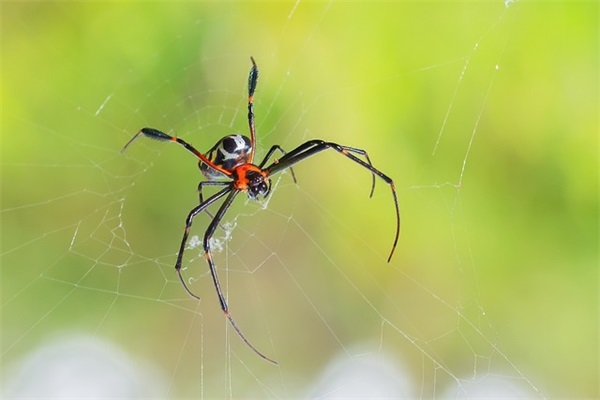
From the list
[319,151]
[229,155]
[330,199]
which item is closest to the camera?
[319,151]

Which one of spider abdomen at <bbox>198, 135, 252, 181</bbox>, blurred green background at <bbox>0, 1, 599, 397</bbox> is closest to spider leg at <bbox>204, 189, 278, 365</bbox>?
spider abdomen at <bbox>198, 135, 252, 181</bbox>

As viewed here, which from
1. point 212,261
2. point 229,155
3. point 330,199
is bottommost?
point 212,261

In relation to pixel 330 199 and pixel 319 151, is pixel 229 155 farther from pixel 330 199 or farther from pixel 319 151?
pixel 330 199

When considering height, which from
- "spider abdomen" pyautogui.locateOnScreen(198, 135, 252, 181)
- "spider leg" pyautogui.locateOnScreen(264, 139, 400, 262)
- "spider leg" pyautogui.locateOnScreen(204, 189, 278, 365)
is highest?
"spider leg" pyautogui.locateOnScreen(264, 139, 400, 262)

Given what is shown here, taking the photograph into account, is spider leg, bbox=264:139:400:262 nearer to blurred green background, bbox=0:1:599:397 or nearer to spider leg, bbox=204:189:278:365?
spider leg, bbox=204:189:278:365

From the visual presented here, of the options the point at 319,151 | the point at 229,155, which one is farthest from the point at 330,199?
the point at 319,151

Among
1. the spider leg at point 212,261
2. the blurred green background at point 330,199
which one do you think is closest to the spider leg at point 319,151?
the spider leg at point 212,261

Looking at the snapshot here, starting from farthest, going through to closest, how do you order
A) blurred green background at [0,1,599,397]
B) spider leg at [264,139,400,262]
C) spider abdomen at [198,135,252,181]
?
1. blurred green background at [0,1,599,397]
2. spider abdomen at [198,135,252,181]
3. spider leg at [264,139,400,262]
